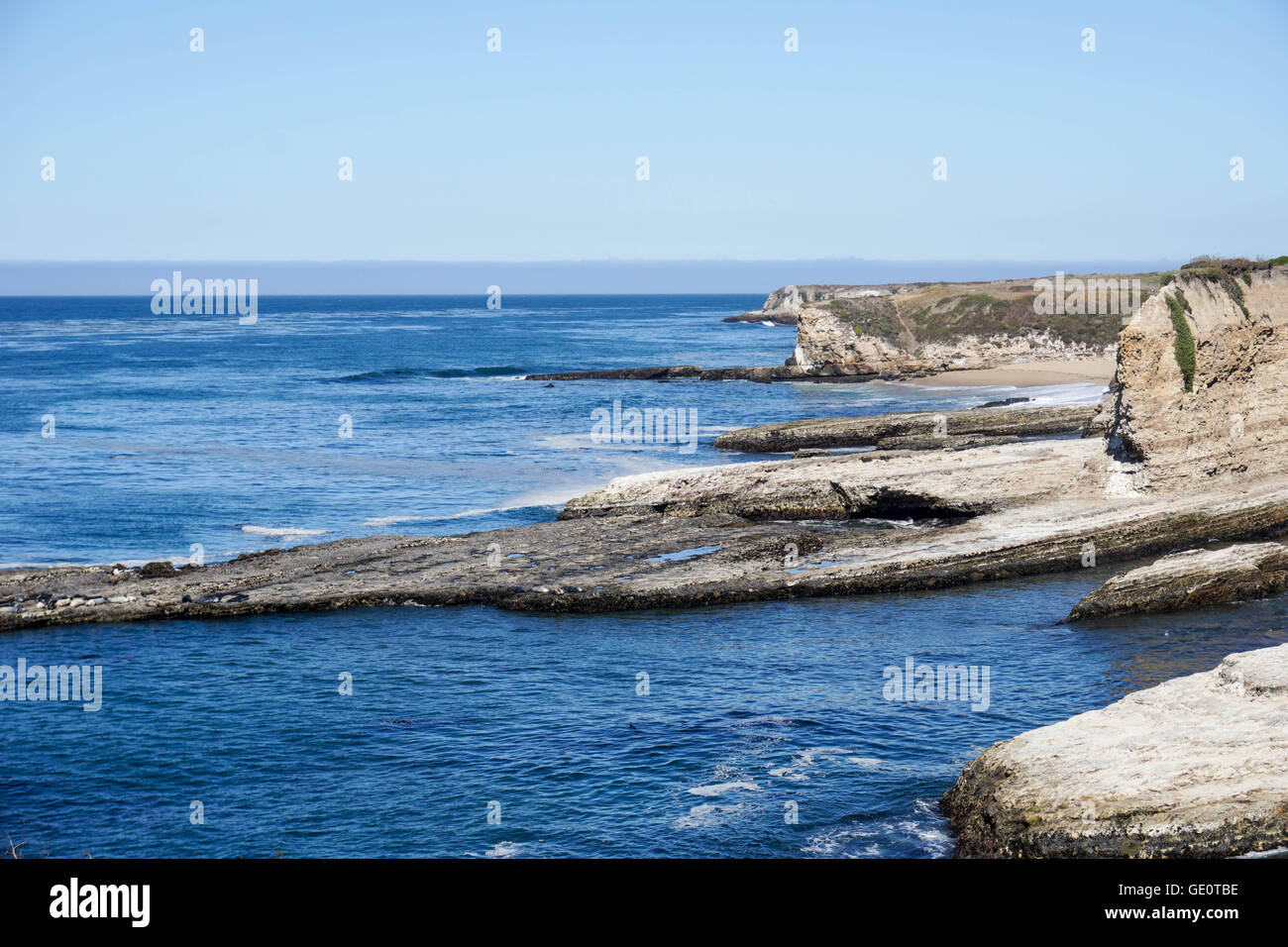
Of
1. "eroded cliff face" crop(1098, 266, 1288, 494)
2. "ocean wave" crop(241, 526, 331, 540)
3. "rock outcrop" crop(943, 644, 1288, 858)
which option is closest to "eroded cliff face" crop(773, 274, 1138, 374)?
"eroded cliff face" crop(1098, 266, 1288, 494)

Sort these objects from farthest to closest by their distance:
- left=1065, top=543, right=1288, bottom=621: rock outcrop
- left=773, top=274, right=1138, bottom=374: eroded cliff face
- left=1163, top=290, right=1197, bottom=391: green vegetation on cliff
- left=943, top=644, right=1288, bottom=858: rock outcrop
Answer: left=773, top=274, right=1138, bottom=374: eroded cliff face, left=1163, top=290, right=1197, bottom=391: green vegetation on cliff, left=1065, top=543, right=1288, bottom=621: rock outcrop, left=943, top=644, right=1288, bottom=858: rock outcrop

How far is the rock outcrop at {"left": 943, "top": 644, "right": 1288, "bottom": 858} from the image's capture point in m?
13.6

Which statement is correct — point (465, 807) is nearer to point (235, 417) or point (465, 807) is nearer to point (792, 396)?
point (235, 417)

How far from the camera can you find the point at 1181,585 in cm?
2761

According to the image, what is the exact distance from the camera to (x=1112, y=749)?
50.8 ft

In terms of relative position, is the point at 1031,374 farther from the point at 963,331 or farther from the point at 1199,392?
the point at 1199,392

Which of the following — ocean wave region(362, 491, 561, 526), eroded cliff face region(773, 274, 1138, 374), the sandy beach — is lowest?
ocean wave region(362, 491, 561, 526)

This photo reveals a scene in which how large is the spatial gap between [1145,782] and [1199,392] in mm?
24472

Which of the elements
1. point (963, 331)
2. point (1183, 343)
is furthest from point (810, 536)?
point (963, 331)

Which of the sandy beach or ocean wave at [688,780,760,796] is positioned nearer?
ocean wave at [688,780,760,796]

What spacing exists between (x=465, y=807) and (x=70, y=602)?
17.6 meters

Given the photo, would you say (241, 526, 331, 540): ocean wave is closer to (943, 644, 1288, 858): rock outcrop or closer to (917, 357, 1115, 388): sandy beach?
(943, 644, 1288, 858): rock outcrop

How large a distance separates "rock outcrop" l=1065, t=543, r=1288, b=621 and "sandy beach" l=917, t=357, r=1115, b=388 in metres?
53.4
